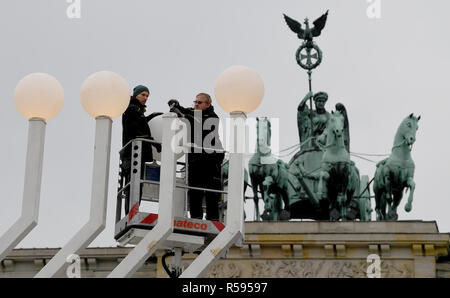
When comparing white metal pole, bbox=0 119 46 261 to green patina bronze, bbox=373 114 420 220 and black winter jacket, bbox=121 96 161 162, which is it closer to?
black winter jacket, bbox=121 96 161 162

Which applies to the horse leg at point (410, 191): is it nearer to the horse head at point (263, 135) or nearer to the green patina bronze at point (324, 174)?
the green patina bronze at point (324, 174)

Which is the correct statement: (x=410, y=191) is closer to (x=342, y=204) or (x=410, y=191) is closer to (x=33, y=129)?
(x=342, y=204)

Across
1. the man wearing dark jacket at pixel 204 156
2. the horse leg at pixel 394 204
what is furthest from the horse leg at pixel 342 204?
the man wearing dark jacket at pixel 204 156

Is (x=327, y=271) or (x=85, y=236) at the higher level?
(x=327, y=271)

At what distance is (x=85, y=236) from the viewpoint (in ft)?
28.5

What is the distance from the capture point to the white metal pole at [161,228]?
8.52 m

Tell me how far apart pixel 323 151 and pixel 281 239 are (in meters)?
2.29

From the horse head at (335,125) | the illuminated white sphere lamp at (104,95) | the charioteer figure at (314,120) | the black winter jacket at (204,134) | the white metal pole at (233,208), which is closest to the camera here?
the white metal pole at (233,208)

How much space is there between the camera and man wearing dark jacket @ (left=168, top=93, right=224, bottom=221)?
9.80 meters

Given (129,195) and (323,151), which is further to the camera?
(323,151)

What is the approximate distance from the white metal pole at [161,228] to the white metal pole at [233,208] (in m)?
0.25

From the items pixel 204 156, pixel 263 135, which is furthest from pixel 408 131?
pixel 204 156

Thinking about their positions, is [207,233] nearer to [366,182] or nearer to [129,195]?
[129,195]

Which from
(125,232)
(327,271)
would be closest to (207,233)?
(125,232)
